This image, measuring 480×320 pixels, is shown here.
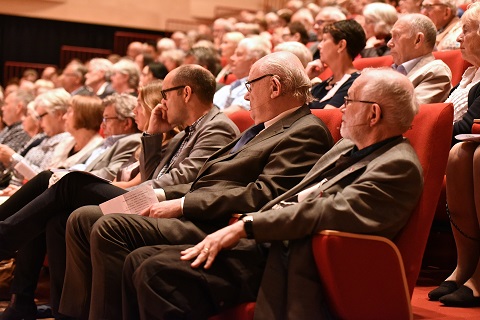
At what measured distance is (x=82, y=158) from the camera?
4.39m

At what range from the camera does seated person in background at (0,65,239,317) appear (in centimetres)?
278

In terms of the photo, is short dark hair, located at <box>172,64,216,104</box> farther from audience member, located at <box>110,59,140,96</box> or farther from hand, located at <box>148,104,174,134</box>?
audience member, located at <box>110,59,140,96</box>

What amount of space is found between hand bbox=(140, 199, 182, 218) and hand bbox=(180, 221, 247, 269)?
0.36 metres

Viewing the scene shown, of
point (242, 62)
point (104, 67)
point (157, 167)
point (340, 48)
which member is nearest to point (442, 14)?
point (340, 48)

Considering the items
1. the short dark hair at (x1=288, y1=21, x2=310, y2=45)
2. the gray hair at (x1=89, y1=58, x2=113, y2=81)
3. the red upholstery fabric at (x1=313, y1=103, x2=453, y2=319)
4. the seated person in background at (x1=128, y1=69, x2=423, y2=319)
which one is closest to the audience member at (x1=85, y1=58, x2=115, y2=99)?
the gray hair at (x1=89, y1=58, x2=113, y2=81)

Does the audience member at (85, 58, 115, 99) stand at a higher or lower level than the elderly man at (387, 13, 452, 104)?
lower

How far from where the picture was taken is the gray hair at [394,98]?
2.10 metres

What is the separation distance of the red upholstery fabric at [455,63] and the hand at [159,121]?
1336 mm

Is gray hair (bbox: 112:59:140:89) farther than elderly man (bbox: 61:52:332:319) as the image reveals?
Yes

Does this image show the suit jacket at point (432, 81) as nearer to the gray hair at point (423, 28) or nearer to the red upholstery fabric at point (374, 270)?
the gray hair at point (423, 28)

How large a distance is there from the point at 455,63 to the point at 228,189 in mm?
1658

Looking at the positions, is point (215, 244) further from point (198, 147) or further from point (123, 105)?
point (123, 105)

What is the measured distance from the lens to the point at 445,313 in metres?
2.36

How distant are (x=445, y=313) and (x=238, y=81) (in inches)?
107
